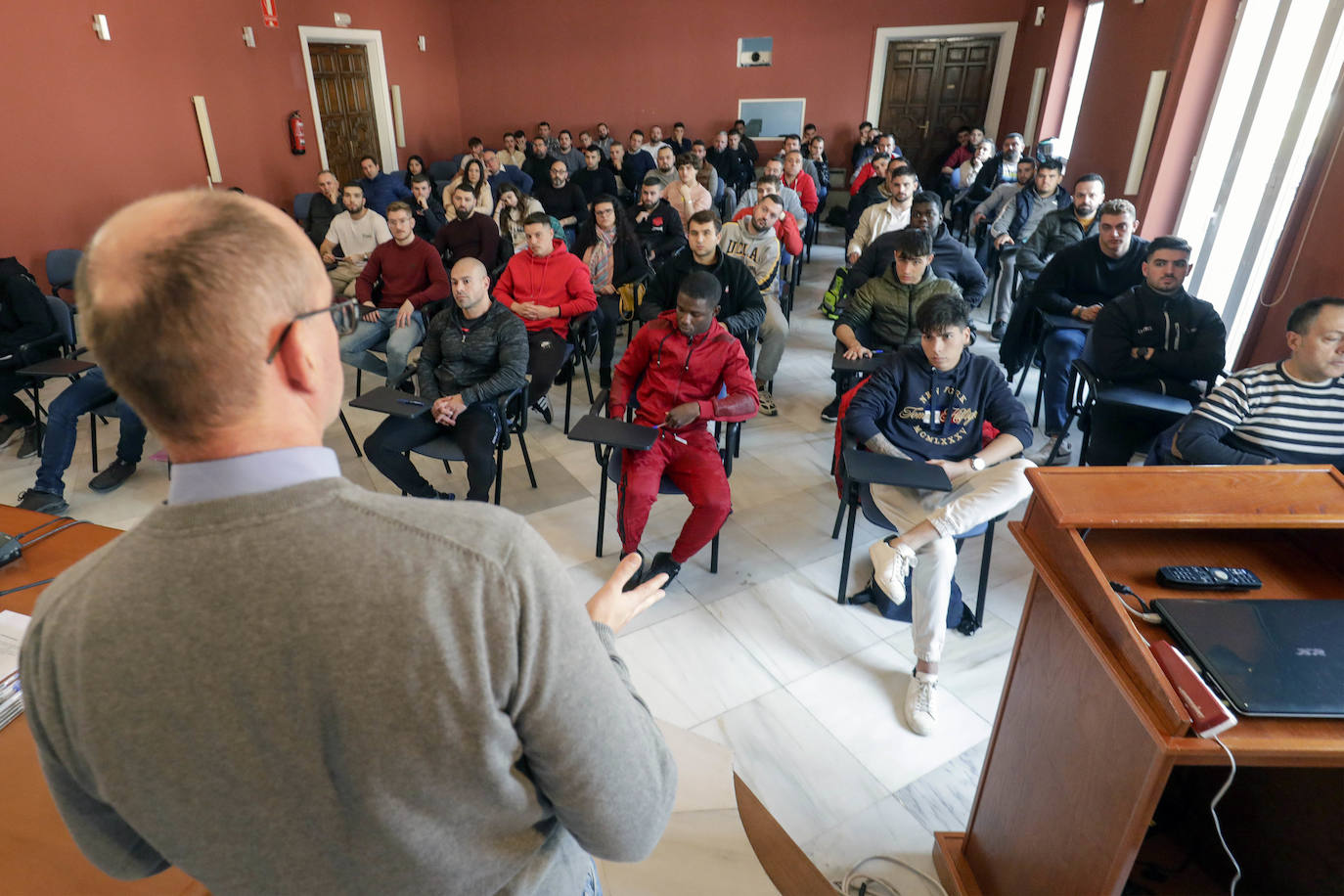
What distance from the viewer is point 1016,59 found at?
30.8ft

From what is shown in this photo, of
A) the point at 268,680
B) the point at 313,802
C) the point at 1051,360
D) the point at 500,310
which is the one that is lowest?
the point at 1051,360

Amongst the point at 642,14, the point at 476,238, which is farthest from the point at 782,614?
the point at 642,14

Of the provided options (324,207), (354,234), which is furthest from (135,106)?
(354,234)

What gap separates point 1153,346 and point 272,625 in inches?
150

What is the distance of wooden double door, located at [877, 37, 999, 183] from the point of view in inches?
387

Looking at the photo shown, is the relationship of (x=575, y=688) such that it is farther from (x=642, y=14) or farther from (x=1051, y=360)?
(x=642, y=14)

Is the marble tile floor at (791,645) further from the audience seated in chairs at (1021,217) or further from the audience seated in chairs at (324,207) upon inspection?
the audience seated in chairs at (324,207)

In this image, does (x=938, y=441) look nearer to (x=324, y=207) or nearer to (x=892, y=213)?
(x=892, y=213)

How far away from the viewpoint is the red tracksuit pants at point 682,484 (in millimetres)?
2848

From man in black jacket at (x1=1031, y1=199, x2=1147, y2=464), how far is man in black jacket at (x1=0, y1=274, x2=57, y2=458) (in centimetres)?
534

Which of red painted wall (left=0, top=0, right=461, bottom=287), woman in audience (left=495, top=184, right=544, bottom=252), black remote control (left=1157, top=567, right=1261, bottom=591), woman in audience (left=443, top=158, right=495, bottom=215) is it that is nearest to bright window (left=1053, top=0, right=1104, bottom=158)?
woman in audience (left=495, top=184, right=544, bottom=252)

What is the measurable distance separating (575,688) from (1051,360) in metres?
4.08

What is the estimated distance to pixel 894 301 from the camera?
3.86 m

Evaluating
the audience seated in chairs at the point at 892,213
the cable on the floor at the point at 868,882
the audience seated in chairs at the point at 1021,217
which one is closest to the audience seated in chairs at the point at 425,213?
the audience seated in chairs at the point at 892,213
